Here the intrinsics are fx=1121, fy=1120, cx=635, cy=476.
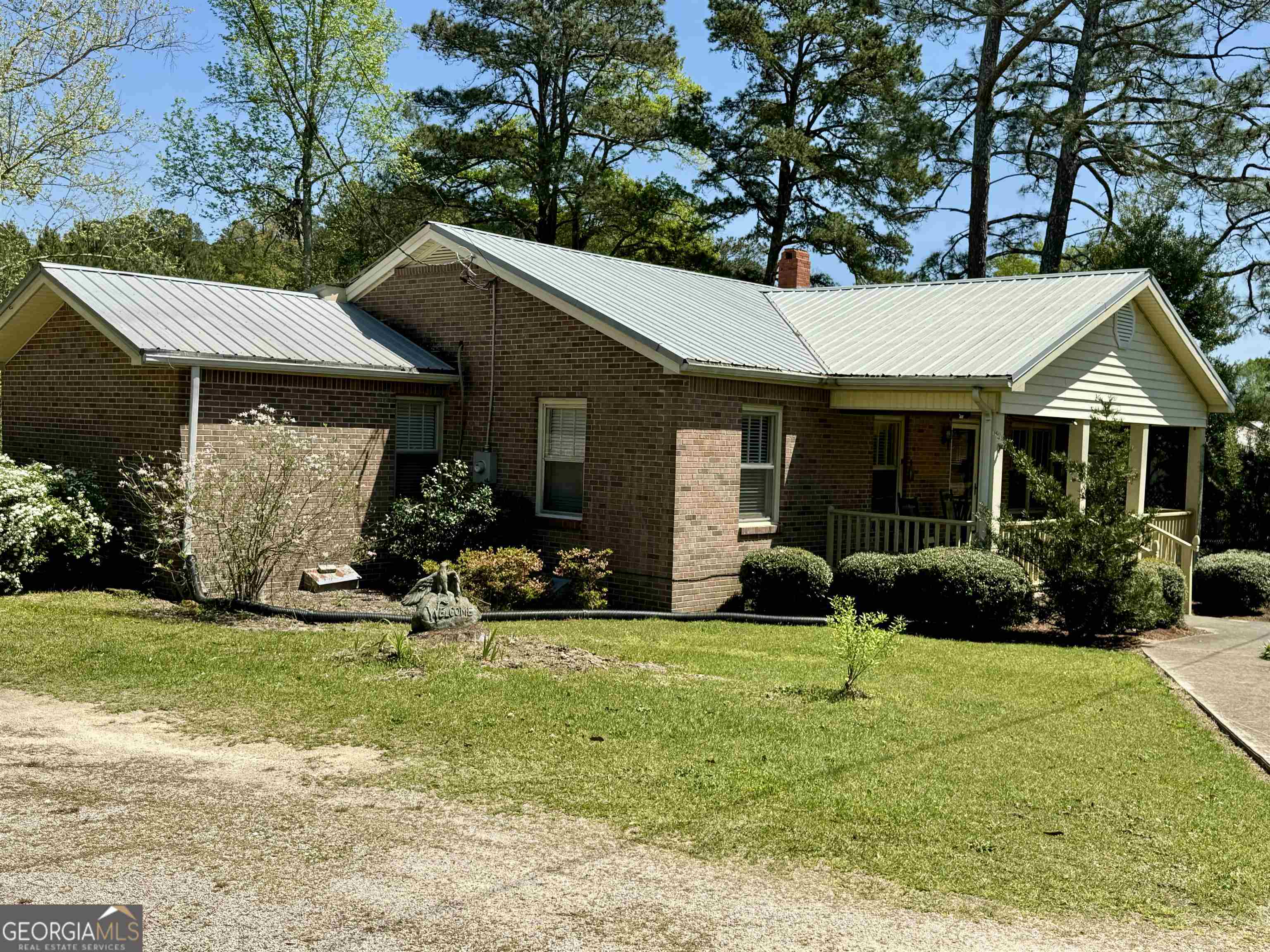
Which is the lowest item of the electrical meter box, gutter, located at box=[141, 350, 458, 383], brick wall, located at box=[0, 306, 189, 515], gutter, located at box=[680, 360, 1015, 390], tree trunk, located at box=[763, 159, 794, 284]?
the electrical meter box

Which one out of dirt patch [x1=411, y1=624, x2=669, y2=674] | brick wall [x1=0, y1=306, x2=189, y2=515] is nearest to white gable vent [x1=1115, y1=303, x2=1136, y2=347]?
dirt patch [x1=411, y1=624, x2=669, y2=674]

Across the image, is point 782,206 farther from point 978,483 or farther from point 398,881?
point 398,881

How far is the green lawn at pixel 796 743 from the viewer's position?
19.6ft

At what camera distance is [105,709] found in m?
8.47

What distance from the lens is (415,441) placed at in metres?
16.9

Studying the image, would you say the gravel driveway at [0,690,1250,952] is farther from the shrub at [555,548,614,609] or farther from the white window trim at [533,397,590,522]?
the white window trim at [533,397,590,522]

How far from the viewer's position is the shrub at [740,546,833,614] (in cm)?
1453

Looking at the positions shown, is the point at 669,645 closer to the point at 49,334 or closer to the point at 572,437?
the point at 572,437

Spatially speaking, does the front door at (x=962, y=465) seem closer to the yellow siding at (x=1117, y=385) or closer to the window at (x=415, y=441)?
the yellow siding at (x=1117, y=385)

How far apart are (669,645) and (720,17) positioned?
24.6 meters

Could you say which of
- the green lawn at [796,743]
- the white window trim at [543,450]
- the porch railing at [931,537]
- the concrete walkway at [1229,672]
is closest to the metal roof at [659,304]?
the white window trim at [543,450]

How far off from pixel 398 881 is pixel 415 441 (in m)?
12.0

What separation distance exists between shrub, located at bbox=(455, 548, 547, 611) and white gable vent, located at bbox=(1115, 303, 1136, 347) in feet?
32.9

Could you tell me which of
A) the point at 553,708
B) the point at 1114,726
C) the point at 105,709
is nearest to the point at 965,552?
the point at 1114,726
